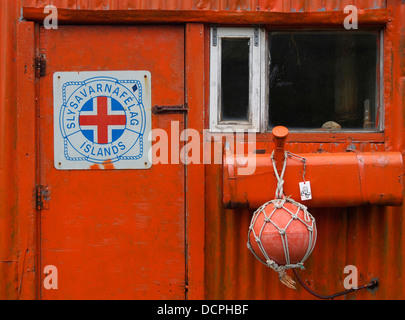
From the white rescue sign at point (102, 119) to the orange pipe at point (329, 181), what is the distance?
0.66 meters

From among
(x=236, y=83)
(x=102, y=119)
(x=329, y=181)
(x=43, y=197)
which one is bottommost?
(x=43, y=197)

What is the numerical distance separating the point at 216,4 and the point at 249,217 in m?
1.43

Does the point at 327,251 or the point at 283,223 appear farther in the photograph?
the point at 327,251

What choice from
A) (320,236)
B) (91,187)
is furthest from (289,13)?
(91,187)

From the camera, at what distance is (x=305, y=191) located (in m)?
2.79

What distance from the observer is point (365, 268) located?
309cm

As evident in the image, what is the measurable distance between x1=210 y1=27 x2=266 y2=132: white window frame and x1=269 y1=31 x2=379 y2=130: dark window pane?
0.29ft

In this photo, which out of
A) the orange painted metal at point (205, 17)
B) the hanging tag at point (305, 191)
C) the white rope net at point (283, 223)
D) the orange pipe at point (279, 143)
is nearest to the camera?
the white rope net at point (283, 223)

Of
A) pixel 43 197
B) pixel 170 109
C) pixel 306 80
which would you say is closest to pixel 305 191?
pixel 306 80

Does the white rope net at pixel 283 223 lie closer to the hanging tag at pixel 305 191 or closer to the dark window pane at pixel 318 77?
the hanging tag at pixel 305 191

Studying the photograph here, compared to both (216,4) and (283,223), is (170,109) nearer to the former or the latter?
(216,4)

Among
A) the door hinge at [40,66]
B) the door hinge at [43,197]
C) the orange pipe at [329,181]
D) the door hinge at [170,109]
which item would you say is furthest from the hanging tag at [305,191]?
the door hinge at [40,66]

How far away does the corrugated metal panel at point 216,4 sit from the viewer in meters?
3.03

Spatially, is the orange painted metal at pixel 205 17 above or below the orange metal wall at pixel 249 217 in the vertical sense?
above
